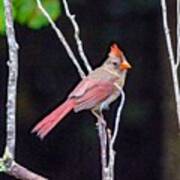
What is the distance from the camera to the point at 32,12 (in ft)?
12.2

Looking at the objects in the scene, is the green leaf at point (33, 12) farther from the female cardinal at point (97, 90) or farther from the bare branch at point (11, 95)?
the bare branch at point (11, 95)

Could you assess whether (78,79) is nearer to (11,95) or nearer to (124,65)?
(124,65)

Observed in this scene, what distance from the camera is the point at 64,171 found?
15.8 ft

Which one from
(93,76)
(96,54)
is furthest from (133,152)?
(93,76)

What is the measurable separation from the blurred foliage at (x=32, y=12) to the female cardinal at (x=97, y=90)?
420 mm

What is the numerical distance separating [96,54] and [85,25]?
0.23 m

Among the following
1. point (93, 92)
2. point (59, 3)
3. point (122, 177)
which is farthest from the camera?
point (122, 177)

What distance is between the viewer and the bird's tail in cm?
260

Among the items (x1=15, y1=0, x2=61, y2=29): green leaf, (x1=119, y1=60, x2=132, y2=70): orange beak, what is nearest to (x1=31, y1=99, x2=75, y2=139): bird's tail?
(x1=119, y1=60, x2=132, y2=70): orange beak

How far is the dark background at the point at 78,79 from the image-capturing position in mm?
4328

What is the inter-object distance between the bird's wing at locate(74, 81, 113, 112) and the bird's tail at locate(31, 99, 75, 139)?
0.03 m

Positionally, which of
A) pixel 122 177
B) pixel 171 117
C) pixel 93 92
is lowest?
pixel 122 177

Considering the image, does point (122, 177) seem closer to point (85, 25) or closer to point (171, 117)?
point (171, 117)

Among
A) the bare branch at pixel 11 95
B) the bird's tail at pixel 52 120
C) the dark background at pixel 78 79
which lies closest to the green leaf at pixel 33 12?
the dark background at pixel 78 79
